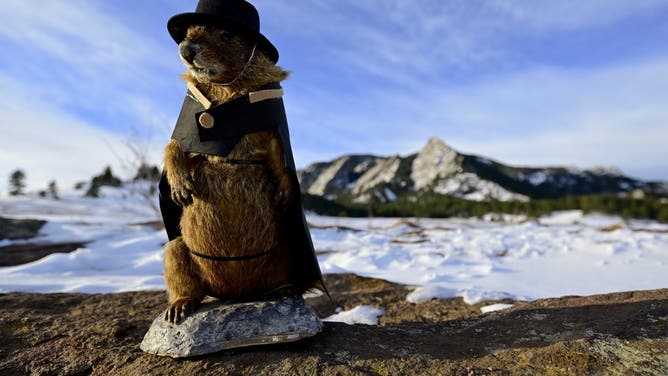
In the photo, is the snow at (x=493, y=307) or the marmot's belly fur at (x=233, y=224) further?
the snow at (x=493, y=307)

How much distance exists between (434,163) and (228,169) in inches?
4720

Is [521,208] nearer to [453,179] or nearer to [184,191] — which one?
[453,179]

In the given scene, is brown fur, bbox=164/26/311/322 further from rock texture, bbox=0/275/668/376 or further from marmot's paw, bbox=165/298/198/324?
rock texture, bbox=0/275/668/376

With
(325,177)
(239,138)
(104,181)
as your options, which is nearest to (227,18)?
(239,138)

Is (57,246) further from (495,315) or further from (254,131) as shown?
(495,315)

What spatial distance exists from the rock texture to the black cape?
584 millimetres

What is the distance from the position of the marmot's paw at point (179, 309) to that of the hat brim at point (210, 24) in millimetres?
1818

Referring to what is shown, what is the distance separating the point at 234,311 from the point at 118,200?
122 feet

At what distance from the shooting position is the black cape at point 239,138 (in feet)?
7.88

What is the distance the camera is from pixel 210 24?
8.11ft

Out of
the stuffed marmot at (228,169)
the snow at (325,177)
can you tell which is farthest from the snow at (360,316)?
the snow at (325,177)

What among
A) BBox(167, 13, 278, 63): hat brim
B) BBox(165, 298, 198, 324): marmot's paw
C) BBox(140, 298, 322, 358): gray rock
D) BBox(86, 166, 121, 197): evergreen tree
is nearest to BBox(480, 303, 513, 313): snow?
BBox(140, 298, 322, 358): gray rock

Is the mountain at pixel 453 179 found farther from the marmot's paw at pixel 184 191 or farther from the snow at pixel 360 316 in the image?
the marmot's paw at pixel 184 191

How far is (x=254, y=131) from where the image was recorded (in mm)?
2465
